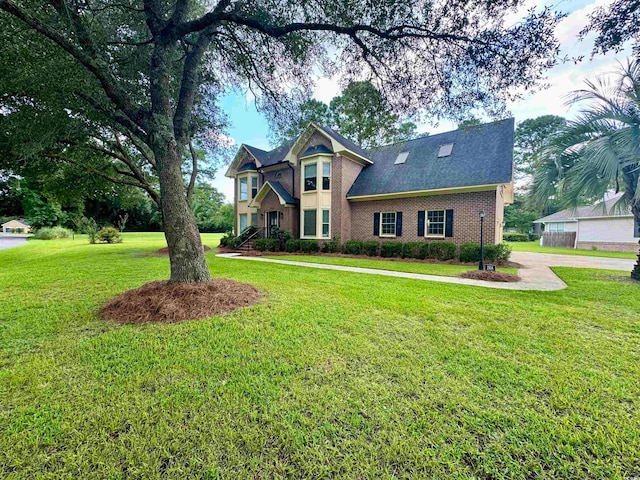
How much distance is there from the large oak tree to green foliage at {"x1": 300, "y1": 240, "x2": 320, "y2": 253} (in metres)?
9.18

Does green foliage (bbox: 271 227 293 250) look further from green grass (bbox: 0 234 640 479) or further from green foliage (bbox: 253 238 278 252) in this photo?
green grass (bbox: 0 234 640 479)

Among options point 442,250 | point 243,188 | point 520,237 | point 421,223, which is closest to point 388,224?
point 421,223

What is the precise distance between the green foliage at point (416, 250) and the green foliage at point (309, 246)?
16.0ft

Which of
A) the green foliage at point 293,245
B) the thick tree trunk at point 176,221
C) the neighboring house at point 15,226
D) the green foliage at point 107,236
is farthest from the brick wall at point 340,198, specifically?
the neighboring house at point 15,226

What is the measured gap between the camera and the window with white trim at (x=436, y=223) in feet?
43.5

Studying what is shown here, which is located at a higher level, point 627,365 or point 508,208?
point 508,208

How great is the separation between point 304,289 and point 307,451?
470 cm

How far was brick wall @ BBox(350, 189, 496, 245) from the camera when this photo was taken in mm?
12023

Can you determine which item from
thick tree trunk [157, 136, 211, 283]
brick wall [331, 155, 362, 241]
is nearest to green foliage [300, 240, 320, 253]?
brick wall [331, 155, 362, 241]

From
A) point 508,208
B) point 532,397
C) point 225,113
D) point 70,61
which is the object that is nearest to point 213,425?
point 532,397

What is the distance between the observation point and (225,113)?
1101 cm

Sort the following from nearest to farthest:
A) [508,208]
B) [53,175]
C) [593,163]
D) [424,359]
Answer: [424,359], [593,163], [53,175], [508,208]

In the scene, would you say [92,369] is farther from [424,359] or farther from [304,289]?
[304,289]

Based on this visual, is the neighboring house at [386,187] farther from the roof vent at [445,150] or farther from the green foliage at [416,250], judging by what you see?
the green foliage at [416,250]
